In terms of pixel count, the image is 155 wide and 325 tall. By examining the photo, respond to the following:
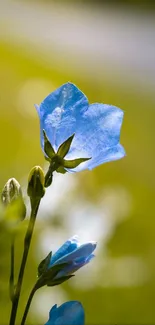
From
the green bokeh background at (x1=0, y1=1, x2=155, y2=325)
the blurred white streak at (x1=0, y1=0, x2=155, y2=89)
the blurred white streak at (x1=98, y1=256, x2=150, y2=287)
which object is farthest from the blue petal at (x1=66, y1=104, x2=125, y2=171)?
the blurred white streak at (x1=0, y1=0, x2=155, y2=89)

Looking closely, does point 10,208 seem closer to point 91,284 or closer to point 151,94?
point 91,284

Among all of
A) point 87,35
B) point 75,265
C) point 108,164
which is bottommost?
point 108,164

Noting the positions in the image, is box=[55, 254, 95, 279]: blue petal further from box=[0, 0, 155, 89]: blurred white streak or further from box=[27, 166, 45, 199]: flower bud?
box=[0, 0, 155, 89]: blurred white streak

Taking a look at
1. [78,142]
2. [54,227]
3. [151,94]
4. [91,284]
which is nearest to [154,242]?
[91,284]

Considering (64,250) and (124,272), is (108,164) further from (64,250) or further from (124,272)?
(64,250)

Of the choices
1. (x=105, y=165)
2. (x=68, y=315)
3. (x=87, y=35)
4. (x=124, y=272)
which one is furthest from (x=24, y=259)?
(x=87, y=35)

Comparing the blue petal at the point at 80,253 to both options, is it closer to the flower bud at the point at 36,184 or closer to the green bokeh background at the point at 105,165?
the flower bud at the point at 36,184

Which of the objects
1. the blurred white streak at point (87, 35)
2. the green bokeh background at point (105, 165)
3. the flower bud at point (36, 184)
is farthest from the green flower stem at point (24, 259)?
the blurred white streak at point (87, 35)
